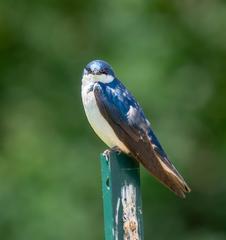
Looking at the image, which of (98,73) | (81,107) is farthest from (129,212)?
(81,107)

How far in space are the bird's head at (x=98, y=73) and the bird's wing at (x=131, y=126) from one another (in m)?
0.03

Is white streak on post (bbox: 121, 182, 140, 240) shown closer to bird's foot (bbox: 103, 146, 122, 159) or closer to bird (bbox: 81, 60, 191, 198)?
bird's foot (bbox: 103, 146, 122, 159)

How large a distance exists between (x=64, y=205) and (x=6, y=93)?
1.58 metres

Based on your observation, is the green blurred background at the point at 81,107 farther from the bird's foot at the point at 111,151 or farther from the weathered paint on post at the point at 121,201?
the weathered paint on post at the point at 121,201

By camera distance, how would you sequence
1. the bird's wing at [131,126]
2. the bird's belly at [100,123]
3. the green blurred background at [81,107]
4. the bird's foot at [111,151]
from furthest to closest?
the green blurred background at [81,107]
the bird's belly at [100,123]
the bird's wing at [131,126]
the bird's foot at [111,151]

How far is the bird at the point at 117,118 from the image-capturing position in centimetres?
536

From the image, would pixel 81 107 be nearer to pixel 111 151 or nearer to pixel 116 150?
pixel 116 150

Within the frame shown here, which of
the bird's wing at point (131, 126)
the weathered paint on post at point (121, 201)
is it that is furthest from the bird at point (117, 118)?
the weathered paint on post at point (121, 201)

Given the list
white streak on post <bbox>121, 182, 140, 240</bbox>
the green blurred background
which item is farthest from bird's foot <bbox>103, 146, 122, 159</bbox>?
the green blurred background

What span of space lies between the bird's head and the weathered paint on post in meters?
0.78

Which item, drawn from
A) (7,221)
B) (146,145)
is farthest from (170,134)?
(146,145)

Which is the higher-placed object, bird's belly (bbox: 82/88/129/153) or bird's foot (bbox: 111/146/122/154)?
bird's belly (bbox: 82/88/129/153)

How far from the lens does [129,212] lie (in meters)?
4.78

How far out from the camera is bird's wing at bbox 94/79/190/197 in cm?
529
